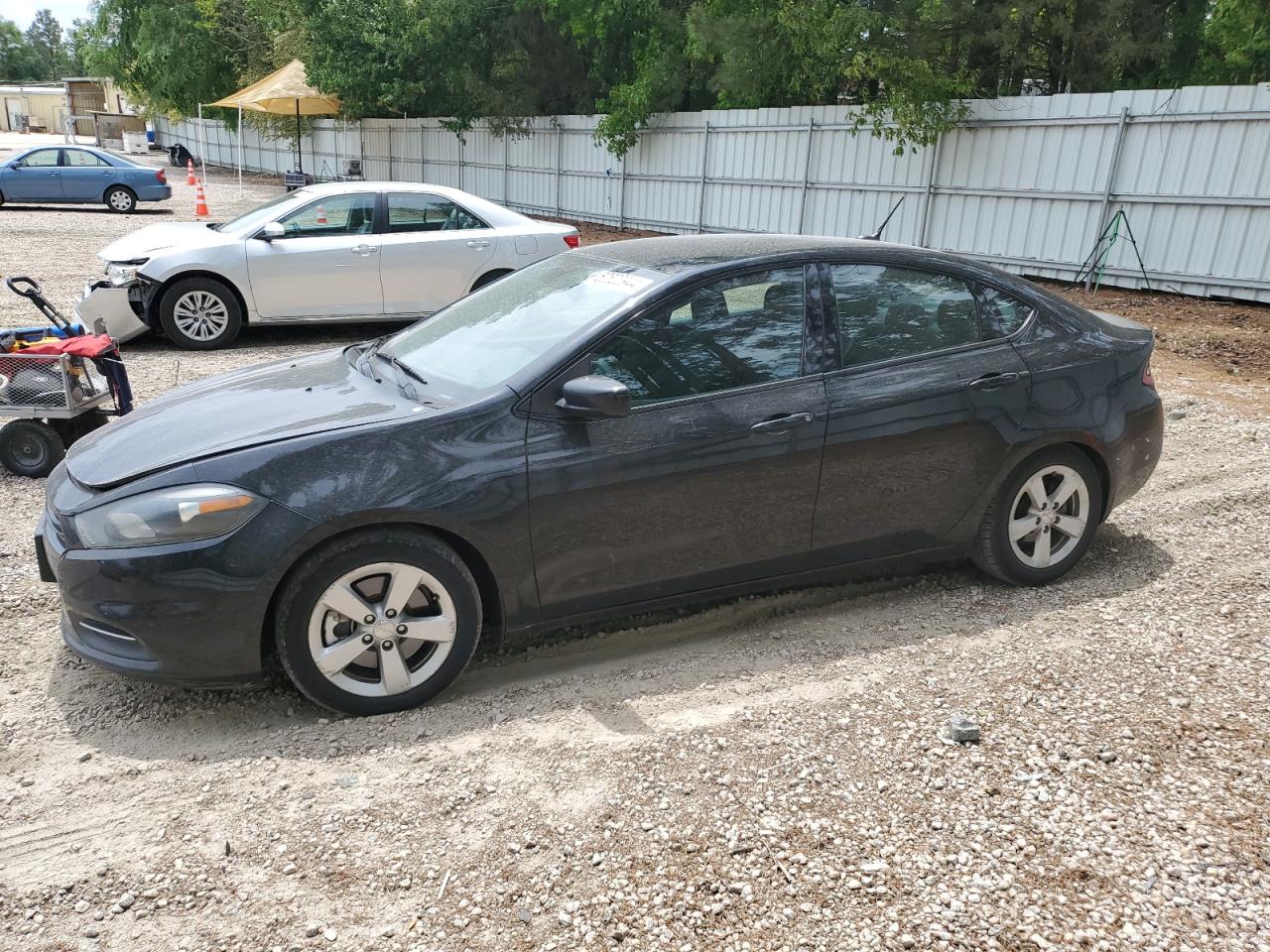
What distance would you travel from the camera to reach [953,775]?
3.17m

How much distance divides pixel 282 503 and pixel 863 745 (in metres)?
2.05

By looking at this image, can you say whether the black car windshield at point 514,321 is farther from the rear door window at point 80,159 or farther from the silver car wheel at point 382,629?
the rear door window at point 80,159

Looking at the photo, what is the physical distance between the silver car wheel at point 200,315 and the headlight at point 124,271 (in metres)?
0.43

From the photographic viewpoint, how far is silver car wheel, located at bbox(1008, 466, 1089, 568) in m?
4.50

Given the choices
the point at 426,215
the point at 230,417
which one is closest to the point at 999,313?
the point at 230,417

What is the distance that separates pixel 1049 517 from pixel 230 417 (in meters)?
3.47

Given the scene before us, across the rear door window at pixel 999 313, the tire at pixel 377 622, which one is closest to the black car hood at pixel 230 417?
the tire at pixel 377 622

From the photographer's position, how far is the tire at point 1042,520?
4457 mm

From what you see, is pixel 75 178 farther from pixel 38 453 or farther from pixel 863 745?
pixel 863 745

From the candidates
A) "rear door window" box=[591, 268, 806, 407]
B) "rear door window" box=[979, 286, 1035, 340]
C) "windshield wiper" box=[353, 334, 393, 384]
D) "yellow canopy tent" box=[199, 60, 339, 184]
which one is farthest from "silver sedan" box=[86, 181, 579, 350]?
"yellow canopy tent" box=[199, 60, 339, 184]

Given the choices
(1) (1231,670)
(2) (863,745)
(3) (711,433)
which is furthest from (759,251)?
(1) (1231,670)

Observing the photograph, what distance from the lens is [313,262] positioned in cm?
958

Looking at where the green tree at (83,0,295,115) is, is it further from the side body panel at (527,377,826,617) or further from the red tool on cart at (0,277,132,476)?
the side body panel at (527,377,826,617)

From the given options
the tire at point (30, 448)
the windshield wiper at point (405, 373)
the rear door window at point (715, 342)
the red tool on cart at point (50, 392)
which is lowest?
the tire at point (30, 448)
